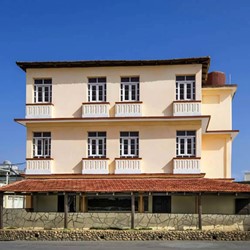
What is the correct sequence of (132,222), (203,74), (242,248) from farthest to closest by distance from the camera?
(203,74) < (132,222) < (242,248)

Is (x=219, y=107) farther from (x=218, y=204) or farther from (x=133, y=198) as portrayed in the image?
(x=133, y=198)

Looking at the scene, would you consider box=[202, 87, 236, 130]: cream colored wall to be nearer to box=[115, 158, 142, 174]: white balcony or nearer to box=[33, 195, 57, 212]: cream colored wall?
box=[115, 158, 142, 174]: white balcony

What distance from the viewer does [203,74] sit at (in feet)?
103

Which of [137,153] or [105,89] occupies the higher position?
[105,89]

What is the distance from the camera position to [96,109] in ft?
97.4

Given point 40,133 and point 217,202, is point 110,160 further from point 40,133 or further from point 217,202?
point 217,202

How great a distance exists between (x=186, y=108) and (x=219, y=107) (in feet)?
12.6

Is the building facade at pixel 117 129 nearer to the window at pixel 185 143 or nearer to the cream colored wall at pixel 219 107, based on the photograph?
the window at pixel 185 143

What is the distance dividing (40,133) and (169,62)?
899 centimetres

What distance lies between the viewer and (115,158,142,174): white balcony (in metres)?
29.0

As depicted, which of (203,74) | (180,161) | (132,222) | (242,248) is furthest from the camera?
(203,74)

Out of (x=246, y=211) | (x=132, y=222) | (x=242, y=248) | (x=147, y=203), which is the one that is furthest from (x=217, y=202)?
(x=242, y=248)

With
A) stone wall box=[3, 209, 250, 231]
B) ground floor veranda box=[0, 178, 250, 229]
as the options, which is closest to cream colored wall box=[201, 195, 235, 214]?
ground floor veranda box=[0, 178, 250, 229]

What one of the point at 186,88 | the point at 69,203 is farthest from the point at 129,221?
the point at 186,88
